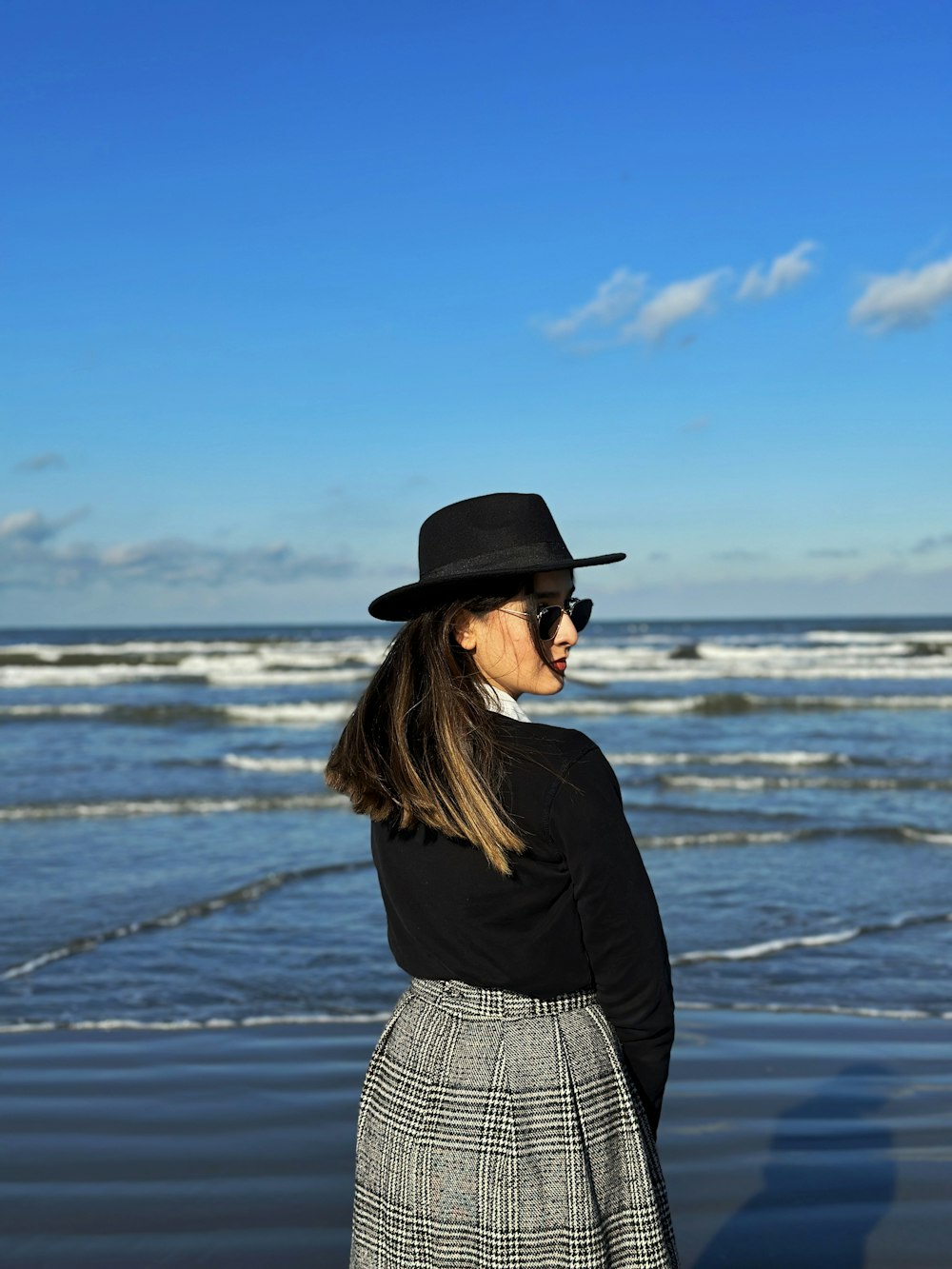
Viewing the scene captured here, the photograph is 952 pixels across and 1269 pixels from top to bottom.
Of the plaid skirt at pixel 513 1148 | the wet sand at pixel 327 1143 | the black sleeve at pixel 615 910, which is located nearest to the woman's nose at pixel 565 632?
the black sleeve at pixel 615 910

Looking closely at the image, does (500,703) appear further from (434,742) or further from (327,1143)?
(327,1143)

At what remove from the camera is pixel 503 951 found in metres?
1.75

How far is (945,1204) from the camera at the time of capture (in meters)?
3.65

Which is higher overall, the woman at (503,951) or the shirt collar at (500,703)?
the shirt collar at (500,703)

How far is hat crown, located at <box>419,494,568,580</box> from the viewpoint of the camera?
6.01 ft

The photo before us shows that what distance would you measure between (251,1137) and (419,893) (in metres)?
2.77

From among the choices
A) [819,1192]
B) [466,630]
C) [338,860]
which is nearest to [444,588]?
[466,630]

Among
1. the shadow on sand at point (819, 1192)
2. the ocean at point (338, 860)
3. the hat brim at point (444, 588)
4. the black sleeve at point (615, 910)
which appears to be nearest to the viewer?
the black sleeve at point (615, 910)

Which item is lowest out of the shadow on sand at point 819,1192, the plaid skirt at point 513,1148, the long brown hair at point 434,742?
the shadow on sand at point 819,1192

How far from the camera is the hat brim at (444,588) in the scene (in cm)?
180

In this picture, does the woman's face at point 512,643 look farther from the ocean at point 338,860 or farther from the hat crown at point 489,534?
the ocean at point 338,860

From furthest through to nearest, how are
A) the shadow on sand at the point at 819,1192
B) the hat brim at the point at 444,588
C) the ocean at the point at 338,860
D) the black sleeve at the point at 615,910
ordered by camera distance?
the ocean at the point at 338,860, the shadow on sand at the point at 819,1192, the hat brim at the point at 444,588, the black sleeve at the point at 615,910

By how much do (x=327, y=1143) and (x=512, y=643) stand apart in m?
2.89

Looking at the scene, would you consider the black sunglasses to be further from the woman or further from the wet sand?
the wet sand
